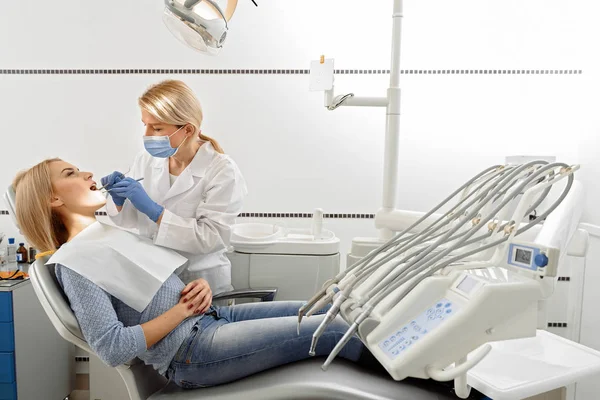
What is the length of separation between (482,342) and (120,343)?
88 centimetres

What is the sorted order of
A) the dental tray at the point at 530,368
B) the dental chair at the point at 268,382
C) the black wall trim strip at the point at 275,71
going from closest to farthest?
the dental tray at the point at 530,368 → the dental chair at the point at 268,382 → the black wall trim strip at the point at 275,71

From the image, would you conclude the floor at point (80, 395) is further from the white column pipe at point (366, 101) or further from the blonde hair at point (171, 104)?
the white column pipe at point (366, 101)

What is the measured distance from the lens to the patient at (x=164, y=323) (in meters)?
1.13

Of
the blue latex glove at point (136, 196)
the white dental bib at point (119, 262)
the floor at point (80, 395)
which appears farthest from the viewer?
the floor at point (80, 395)

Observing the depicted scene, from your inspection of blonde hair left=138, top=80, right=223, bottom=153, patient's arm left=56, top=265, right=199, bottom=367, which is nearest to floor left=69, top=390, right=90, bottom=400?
patient's arm left=56, top=265, right=199, bottom=367

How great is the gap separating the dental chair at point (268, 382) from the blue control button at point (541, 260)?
0.55 metres

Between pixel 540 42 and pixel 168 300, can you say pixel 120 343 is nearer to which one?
pixel 168 300

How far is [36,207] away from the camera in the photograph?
1.35 m

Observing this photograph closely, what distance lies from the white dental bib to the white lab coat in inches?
5.8

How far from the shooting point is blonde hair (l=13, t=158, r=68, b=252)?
4.41 ft

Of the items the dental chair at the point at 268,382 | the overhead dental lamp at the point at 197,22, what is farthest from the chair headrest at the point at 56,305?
the overhead dental lamp at the point at 197,22

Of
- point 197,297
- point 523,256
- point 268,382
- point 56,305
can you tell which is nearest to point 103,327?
point 56,305

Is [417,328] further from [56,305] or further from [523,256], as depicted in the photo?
[56,305]

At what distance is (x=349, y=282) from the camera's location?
2.84 feet
